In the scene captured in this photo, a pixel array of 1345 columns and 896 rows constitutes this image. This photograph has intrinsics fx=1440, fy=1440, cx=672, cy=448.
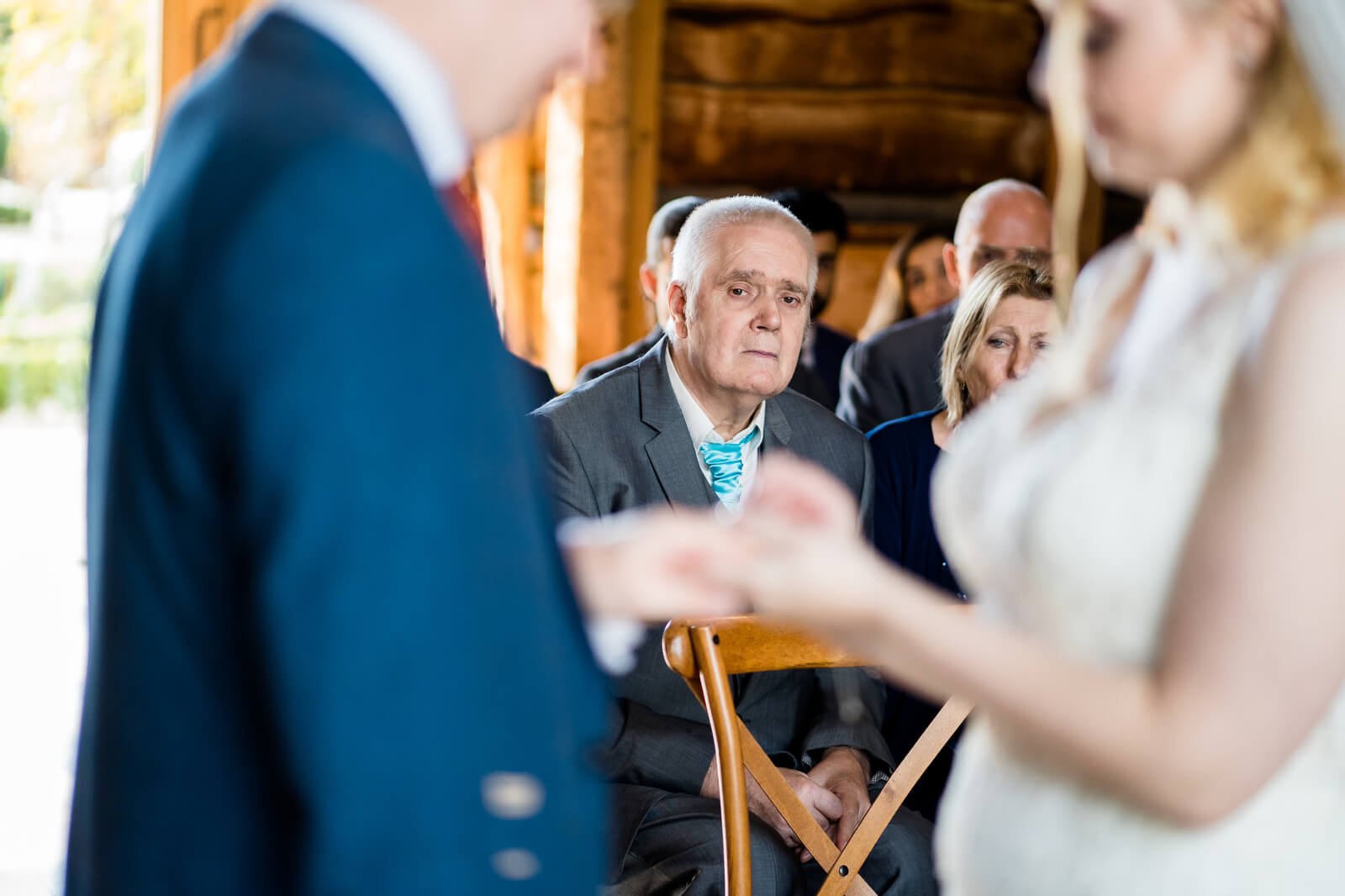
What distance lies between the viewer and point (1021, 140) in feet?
18.5

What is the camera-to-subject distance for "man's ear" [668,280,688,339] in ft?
10.0

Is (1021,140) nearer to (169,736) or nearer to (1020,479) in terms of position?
(1020,479)

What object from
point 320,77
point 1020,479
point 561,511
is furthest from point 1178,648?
point 561,511

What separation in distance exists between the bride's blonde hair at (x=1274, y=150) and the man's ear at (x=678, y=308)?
1944mm

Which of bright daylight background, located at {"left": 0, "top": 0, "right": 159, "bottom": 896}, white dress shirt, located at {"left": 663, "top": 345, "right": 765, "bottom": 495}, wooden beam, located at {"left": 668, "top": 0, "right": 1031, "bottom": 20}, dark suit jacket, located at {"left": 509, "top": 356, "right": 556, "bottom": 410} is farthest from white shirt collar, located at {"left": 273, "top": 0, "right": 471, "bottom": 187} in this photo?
wooden beam, located at {"left": 668, "top": 0, "right": 1031, "bottom": 20}

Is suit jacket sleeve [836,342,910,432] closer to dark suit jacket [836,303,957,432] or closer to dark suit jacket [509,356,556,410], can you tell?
dark suit jacket [836,303,957,432]

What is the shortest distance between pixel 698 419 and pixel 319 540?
7.01 ft

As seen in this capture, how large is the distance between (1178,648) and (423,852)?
542mm

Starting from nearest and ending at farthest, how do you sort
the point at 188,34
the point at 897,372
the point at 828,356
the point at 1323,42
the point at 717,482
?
the point at 1323,42 < the point at 717,482 < the point at 897,372 < the point at 188,34 < the point at 828,356

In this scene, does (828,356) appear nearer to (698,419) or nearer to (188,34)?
(698,419)

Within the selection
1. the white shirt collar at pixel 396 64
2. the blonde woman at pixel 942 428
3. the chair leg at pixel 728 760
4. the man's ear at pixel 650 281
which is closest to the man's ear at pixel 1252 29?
the white shirt collar at pixel 396 64

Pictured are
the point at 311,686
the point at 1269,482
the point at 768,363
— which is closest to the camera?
the point at 311,686

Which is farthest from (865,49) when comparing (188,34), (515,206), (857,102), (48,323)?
(48,323)

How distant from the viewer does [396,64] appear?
0.94 m
